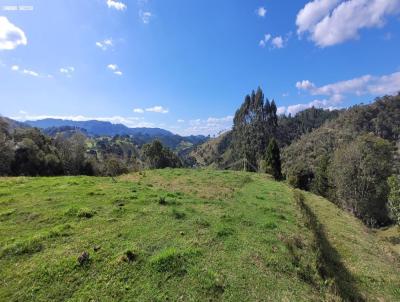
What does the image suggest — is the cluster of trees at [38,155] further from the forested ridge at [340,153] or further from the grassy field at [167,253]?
the forested ridge at [340,153]

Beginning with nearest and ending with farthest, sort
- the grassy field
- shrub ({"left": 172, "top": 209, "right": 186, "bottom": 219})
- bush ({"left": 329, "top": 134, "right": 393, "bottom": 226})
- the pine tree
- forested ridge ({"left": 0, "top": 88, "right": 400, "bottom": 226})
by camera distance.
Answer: the grassy field, shrub ({"left": 172, "top": 209, "right": 186, "bottom": 219}), bush ({"left": 329, "top": 134, "right": 393, "bottom": 226}), forested ridge ({"left": 0, "top": 88, "right": 400, "bottom": 226}), the pine tree

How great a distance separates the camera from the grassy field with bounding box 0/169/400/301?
8469 mm

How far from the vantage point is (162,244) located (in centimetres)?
1112

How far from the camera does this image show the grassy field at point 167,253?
8.47 m

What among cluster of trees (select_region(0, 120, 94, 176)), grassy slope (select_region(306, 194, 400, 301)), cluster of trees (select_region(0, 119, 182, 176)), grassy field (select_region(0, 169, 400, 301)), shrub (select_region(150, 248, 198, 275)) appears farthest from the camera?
cluster of trees (select_region(0, 119, 182, 176))

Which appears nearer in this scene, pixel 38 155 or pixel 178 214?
pixel 178 214

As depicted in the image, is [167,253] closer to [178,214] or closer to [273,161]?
[178,214]

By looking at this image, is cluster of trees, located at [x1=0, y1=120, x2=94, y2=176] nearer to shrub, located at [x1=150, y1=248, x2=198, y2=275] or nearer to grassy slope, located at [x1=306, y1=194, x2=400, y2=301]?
shrub, located at [x1=150, y1=248, x2=198, y2=275]

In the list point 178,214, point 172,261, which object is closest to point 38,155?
point 178,214

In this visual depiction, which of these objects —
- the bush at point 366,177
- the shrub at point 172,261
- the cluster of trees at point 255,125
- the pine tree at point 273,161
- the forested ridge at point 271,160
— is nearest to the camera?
the shrub at point 172,261

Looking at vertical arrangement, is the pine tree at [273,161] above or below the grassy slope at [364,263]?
above

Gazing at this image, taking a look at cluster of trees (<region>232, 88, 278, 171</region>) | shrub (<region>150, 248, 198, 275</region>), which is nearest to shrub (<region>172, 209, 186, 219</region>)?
shrub (<region>150, 248, 198, 275</region>)

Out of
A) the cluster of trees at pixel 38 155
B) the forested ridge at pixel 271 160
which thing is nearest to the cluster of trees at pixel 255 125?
the forested ridge at pixel 271 160

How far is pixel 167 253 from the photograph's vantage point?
10039 mm
